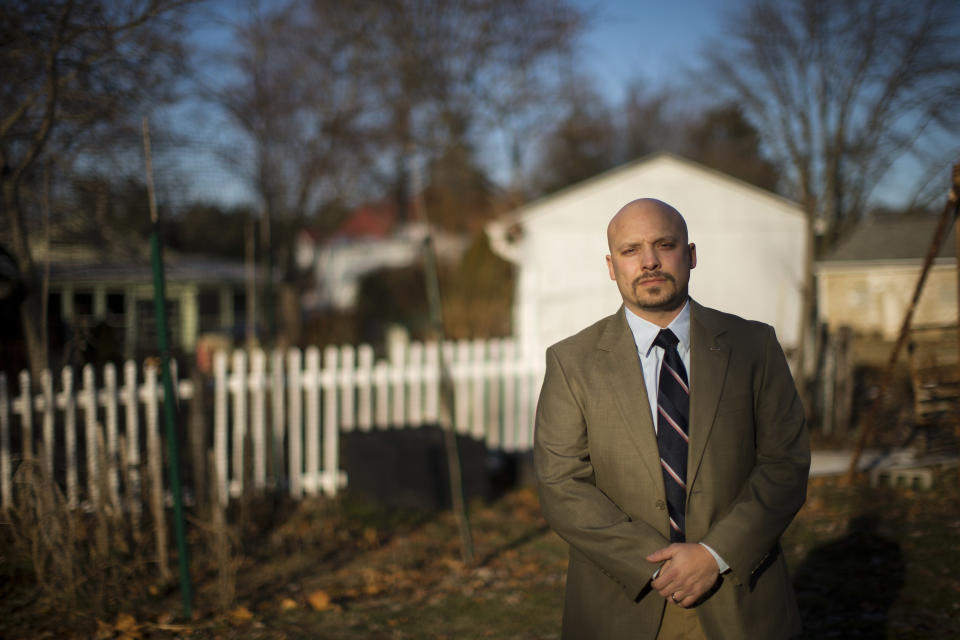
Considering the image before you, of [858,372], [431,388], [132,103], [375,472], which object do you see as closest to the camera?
[132,103]

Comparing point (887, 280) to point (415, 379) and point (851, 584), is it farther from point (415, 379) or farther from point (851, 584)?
point (415, 379)

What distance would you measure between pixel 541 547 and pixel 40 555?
3.38m

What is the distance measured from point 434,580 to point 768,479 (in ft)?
11.2

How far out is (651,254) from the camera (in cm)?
209

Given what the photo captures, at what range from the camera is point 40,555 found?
421 centimetres

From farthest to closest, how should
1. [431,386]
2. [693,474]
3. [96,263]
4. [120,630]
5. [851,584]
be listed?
1. [431,386]
2. [96,263]
3. [851,584]
4. [120,630]
5. [693,474]

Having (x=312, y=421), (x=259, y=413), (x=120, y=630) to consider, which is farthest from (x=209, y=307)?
(x=120, y=630)

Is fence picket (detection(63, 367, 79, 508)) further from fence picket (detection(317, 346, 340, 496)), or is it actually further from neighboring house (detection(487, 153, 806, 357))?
neighboring house (detection(487, 153, 806, 357))

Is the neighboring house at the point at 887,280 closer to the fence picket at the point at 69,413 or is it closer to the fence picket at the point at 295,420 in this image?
the fence picket at the point at 295,420

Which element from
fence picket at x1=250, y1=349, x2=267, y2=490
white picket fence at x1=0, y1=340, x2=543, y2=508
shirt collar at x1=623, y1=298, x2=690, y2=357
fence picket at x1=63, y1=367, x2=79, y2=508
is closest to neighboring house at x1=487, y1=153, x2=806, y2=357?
white picket fence at x1=0, y1=340, x2=543, y2=508

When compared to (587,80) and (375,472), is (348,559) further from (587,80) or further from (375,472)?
(587,80)

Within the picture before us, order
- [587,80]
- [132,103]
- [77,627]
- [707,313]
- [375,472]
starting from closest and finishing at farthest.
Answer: [707,313]
[77,627]
[132,103]
[375,472]
[587,80]

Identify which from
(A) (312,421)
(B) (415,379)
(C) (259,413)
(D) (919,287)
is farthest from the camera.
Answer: (B) (415,379)

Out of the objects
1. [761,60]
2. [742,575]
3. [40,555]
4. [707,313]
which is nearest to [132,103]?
[40,555]
